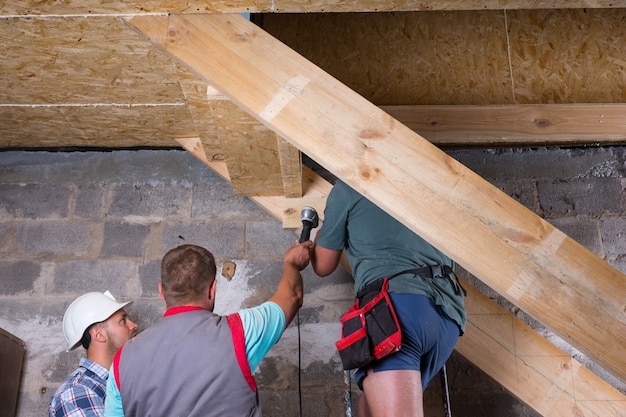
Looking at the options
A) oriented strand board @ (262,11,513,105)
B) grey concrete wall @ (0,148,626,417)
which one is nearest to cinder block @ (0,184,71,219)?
grey concrete wall @ (0,148,626,417)

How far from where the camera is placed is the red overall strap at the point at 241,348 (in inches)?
87.4

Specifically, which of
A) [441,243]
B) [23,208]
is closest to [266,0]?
[441,243]

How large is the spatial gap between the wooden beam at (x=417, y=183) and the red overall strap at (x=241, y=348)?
23.4 inches

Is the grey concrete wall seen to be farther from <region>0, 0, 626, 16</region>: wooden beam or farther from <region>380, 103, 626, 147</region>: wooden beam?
<region>0, 0, 626, 16</region>: wooden beam

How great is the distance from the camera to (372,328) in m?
2.40

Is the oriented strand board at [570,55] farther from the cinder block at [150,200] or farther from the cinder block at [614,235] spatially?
the cinder block at [150,200]

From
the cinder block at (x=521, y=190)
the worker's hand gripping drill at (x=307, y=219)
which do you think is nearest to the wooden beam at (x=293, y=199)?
the worker's hand gripping drill at (x=307, y=219)

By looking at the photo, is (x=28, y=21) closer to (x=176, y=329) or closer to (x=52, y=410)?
(x=176, y=329)

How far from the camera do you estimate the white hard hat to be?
10.6 ft

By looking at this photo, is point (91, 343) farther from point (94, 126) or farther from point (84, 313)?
point (94, 126)

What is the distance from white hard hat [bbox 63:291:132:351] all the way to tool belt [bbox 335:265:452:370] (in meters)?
1.32

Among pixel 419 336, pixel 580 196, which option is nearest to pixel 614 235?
pixel 580 196

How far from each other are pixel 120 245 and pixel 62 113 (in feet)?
2.44

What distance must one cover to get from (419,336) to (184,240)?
167 cm
